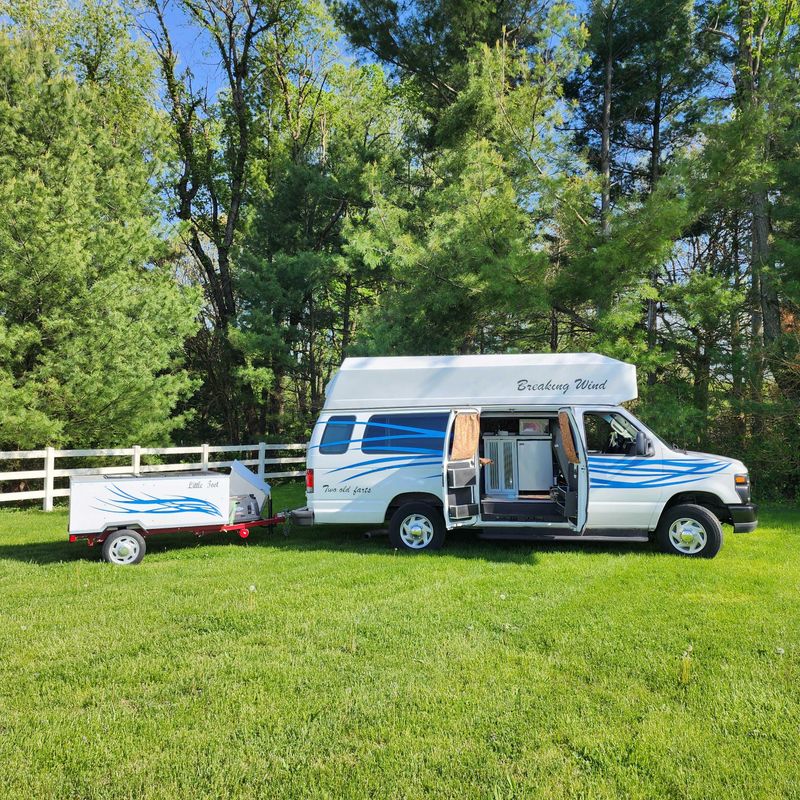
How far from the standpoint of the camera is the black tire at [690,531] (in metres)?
7.82

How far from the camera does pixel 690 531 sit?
313 inches

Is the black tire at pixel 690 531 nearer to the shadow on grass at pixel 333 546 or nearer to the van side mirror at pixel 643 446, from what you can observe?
the shadow on grass at pixel 333 546

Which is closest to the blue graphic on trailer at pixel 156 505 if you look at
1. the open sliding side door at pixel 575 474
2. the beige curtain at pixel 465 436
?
the beige curtain at pixel 465 436

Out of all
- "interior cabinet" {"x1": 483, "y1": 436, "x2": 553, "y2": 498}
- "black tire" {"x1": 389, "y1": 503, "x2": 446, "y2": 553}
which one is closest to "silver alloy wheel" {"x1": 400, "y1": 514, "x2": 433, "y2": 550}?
"black tire" {"x1": 389, "y1": 503, "x2": 446, "y2": 553}

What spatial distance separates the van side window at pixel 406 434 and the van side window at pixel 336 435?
0.26 m

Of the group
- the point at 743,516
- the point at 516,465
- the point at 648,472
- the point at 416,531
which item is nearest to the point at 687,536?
the point at 743,516

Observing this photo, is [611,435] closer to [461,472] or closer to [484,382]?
[484,382]

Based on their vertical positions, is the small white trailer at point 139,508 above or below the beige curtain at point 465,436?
below

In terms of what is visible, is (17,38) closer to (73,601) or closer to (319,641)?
(73,601)

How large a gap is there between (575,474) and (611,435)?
3.64ft

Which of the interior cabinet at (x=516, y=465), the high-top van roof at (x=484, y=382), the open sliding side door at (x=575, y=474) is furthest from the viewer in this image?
the interior cabinet at (x=516, y=465)

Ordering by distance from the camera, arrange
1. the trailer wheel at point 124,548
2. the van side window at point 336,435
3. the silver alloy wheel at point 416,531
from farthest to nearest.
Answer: the van side window at point 336,435
the silver alloy wheel at point 416,531
the trailer wheel at point 124,548

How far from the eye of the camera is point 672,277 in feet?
57.7

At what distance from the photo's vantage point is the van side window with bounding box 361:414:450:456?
8.69m
